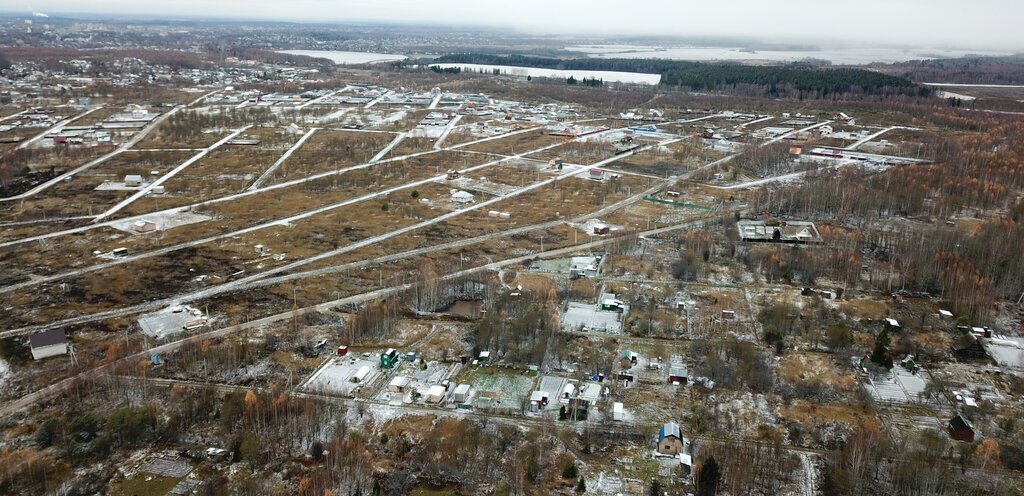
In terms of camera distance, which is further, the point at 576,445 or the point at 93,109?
the point at 93,109

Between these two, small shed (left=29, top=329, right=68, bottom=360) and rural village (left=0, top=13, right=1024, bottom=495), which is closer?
rural village (left=0, top=13, right=1024, bottom=495)

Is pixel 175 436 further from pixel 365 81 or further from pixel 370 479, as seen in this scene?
pixel 365 81

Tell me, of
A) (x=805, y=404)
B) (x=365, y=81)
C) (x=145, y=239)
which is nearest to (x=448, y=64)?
(x=365, y=81)

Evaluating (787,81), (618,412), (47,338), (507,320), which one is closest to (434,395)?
(507,320)

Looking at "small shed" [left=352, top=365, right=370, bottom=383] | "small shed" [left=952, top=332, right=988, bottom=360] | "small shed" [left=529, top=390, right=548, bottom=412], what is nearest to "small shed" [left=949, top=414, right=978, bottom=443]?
"small shed" [left=952, top=332, right=988, bottom=360]

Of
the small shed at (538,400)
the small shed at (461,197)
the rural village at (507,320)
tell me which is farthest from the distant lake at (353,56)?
the small shed at (538,400)

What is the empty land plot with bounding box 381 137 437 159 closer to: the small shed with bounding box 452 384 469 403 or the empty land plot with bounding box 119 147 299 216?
the empty land plot with bounding box 119 147 299 216
